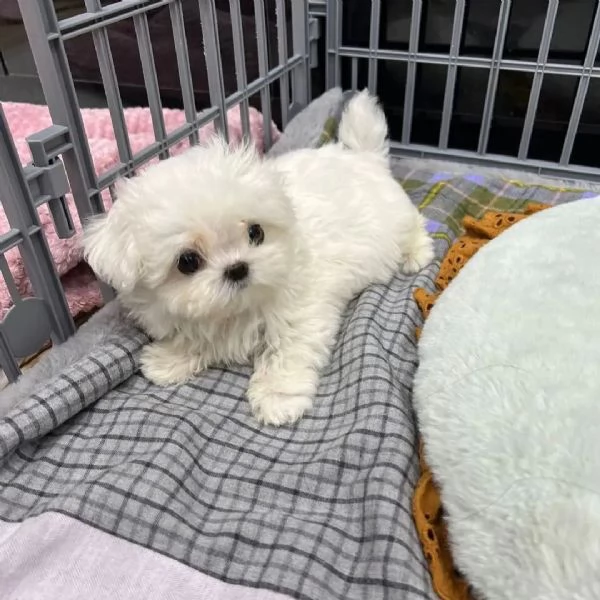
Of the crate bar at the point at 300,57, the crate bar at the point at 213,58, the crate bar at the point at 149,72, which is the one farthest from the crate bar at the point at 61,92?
the crate bar at the point at 300,57

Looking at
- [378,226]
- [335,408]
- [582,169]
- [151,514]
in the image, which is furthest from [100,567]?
[582,169]

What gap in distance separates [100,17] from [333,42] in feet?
3.44

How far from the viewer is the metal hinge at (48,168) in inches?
43.1

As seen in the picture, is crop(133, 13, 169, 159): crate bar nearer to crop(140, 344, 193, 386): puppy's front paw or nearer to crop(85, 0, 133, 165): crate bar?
crop(85, 0, 133, 165): crate bar

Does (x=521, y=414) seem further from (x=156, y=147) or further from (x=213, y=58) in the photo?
(x=213, y=58)

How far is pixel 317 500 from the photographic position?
39.5 inches

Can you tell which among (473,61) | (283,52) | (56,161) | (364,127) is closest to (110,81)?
(56,161)

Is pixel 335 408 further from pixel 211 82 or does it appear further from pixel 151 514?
pixel 211 82

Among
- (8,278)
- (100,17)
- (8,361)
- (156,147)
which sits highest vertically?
(100,17)

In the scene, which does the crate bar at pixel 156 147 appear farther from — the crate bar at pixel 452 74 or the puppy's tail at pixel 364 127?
the crate bar at pixel 452 74

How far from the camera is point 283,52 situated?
1890mm

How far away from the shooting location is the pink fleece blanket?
143 centimetres

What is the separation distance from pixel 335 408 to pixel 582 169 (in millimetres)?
1296

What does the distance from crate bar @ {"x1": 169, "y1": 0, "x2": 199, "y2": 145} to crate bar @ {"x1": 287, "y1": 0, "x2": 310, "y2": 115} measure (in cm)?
56
